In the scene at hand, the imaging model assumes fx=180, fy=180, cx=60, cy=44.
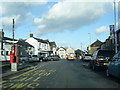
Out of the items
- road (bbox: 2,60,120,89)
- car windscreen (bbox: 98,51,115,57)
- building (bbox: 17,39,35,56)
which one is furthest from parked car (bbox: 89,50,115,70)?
building (bbox: 17,39,35,56)

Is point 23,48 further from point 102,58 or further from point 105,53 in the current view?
point 102,58

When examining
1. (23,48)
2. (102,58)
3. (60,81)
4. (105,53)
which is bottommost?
(60,81)

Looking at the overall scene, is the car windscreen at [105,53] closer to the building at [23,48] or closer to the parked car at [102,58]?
the parked car at [102,58]

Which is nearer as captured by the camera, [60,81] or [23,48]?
[60,81]

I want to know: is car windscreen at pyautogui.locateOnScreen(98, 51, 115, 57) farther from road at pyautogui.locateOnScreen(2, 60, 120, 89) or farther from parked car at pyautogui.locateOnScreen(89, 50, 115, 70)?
road at pyautogui.locateOnScreen(2, 60, 120, 89)

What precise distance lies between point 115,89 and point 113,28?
16570mm

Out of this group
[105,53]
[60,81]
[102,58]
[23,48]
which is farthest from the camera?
[23,48]

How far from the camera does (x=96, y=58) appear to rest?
1673cm

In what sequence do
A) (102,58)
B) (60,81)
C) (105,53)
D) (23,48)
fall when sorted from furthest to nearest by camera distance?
(23,48) < (105,53) < (102,58) < (60,81)

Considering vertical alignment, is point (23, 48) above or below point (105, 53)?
above

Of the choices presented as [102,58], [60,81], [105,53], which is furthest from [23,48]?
[60,81]

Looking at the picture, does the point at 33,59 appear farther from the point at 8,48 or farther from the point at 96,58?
the point at 96,58

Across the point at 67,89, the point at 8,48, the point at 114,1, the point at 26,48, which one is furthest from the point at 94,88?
the point at 26,48

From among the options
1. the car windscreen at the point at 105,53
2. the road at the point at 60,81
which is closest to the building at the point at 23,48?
the car windscreen at the point at 105,53
